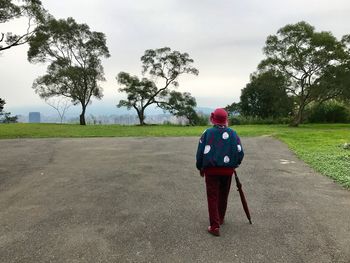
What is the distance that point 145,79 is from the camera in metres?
34.8

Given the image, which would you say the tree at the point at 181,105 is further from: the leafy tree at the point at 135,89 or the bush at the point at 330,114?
the bush at the point at 330,114

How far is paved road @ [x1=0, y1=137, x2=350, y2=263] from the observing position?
171 inches

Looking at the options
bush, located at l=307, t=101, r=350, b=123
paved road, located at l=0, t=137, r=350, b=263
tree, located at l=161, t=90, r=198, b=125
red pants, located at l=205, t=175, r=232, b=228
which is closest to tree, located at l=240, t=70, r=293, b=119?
bush, located at l=307, t=101, r=350, b=123

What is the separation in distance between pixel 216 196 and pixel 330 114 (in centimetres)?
3318

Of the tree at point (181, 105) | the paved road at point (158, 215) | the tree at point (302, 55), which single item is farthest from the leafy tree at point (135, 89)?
the paved road at point (158, 215)

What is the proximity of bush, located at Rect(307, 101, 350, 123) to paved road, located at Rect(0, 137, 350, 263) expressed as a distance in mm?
26657

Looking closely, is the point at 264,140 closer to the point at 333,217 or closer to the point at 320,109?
the point at 333,217

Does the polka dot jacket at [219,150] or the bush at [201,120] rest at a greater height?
the bush at [201,120]

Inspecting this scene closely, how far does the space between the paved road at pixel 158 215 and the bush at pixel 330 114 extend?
26.7 meters

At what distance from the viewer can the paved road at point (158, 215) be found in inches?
171

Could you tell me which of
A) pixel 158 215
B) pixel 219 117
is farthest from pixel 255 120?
pixel 219 117

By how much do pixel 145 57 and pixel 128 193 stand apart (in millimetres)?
28979

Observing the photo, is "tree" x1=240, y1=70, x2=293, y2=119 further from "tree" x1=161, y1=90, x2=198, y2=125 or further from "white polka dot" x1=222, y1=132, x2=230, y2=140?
"white polka dot" x1=222, y1=132, x2=230, y2=140

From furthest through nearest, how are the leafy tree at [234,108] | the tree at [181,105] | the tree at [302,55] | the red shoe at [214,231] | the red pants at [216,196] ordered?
the leafy tree at [234,108] < the tree at [181,105] < the tree at [302,55] < the red pants at [216,196] < the red shoe at [214,231]
